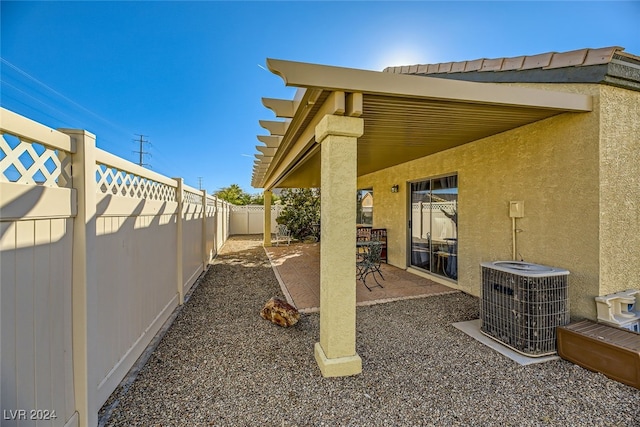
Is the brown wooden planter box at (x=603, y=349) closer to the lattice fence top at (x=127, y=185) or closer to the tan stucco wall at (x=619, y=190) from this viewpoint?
the tan stucco wall at (x=619, y=190)

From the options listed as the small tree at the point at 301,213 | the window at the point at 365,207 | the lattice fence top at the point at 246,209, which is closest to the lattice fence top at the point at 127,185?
the window at the point at 365,207

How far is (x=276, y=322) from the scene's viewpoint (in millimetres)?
4016

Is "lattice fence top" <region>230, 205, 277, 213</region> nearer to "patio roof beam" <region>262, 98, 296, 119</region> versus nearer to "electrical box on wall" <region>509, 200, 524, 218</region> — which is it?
"patio roof beam" <region>262, 98, 296, 119</region>

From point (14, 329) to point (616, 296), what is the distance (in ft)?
18.1

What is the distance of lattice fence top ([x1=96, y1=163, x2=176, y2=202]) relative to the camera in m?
2.40

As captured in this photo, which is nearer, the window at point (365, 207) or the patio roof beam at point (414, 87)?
the patio roof beam at point (414, 87)

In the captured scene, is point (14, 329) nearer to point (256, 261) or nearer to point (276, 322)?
point (276, 322)

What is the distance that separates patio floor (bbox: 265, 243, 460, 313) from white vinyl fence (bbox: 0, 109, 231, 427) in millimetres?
2742

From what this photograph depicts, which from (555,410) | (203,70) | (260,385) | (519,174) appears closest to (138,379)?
(260,385)

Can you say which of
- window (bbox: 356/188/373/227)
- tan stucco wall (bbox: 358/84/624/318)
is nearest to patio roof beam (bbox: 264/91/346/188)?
tan stucco wall (bbox: 358/84/624/318)

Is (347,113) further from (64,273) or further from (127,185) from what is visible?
(64,273)

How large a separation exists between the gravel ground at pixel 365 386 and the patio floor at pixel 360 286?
107 centimetres

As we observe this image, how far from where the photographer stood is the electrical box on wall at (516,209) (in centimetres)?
420

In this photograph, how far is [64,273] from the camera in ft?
5.99
